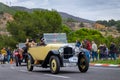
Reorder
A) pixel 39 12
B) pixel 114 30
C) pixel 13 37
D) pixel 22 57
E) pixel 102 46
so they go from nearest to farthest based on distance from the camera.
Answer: pixel 22 57 → pixel 102 46 → pixel 13 37 → pixel 39 12 → pixel 114 30

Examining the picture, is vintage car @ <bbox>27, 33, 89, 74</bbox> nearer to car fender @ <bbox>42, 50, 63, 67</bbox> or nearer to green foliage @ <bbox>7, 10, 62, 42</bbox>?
car fender @ <bbox>42, 50, 63, 67</bbox>

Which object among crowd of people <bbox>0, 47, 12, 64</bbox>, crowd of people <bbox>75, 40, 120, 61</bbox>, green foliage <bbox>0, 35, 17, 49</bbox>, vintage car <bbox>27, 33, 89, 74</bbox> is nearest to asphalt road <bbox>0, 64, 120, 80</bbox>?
vintage car <bbox>27, 33, 89, 74</bbox>

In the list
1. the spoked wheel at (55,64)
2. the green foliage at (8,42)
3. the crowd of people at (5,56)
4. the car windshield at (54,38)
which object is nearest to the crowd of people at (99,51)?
the crowd of people at (5,56)

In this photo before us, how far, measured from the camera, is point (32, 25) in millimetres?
90000

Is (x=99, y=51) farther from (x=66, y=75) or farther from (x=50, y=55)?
(x=66, y=75)

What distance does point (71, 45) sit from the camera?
64.4 ft

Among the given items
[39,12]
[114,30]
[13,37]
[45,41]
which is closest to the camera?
[45,41]

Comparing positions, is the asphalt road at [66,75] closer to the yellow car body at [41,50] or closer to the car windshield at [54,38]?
the yellow car body at [41,50]

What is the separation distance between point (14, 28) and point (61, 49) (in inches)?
2856

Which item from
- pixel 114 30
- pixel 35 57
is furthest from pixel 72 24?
pixel 35 57

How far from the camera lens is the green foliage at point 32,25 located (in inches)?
3484

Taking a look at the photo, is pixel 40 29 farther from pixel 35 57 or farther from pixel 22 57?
pixel 35 57

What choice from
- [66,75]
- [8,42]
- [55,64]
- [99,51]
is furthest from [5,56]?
[8,42]

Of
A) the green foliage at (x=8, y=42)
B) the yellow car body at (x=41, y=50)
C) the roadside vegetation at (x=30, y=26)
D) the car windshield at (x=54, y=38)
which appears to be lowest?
the yellow car body at (x=41, y=50)
